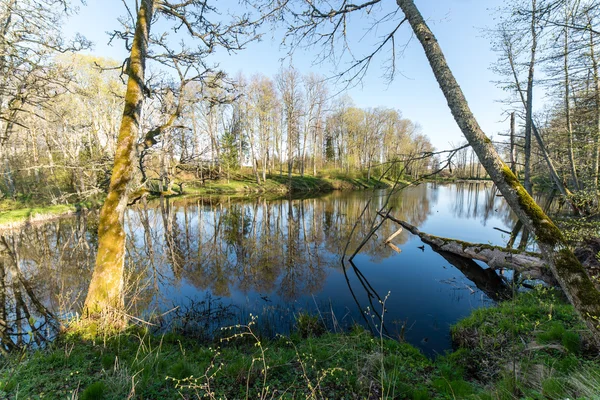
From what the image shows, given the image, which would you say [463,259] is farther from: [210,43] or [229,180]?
[229,180]

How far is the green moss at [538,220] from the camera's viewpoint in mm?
2553

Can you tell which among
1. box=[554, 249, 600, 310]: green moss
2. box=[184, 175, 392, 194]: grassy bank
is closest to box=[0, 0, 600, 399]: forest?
box=[554, 249, 600, 310]: green moss

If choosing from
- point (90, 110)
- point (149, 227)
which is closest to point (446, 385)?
point (149, 227)

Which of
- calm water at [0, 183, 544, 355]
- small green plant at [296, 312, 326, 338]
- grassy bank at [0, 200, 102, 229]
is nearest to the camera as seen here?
small green plant at [296, 312, 326, 338]

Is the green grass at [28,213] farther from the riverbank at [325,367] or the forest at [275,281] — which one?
the riverbank at [325,367]

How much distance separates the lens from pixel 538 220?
263 cm

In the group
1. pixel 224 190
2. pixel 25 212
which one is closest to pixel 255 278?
pixel 25 212

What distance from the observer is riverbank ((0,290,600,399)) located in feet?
8.82

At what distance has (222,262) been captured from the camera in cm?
916

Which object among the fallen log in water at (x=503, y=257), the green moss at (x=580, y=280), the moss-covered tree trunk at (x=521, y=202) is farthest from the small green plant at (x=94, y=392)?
the fallen log in water at (x=503, y=257)

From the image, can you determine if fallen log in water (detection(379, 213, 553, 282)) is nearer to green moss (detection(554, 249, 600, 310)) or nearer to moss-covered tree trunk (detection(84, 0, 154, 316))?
green moss (detection(554, 249, 600, 310))

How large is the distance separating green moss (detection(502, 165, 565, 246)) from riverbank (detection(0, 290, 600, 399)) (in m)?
1.10

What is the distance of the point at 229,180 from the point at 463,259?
28.2 meters

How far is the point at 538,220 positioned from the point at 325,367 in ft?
10.1
